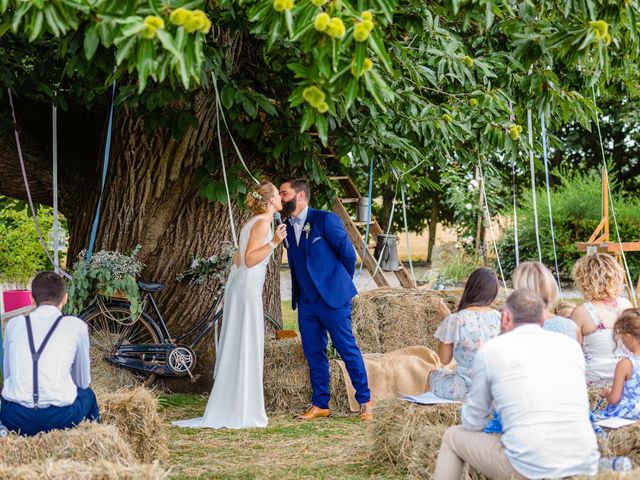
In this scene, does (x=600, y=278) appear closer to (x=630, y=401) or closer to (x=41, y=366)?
(x=630, y=401)

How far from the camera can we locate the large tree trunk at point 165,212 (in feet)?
24.7

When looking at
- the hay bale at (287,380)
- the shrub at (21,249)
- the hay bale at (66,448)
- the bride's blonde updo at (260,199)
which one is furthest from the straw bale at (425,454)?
the shrub at (21,249)

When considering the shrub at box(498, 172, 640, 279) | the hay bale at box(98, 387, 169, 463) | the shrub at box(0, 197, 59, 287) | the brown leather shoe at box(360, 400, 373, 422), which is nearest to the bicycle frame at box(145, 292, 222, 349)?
the brown leather shoe at box(360, 400, 373, 422)

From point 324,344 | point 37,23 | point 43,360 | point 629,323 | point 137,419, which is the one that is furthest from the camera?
point 324,344

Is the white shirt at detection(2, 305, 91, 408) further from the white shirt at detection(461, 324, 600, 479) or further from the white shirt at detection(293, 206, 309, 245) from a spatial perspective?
the white shirt at detection(293, 206, 309, 245)

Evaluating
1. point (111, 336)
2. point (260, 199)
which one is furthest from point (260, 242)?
point (111, 336)

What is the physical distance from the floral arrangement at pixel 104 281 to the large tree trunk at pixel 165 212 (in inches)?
11.9

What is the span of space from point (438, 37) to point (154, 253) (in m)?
2.94

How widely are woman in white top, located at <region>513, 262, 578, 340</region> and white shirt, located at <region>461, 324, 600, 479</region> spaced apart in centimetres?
116

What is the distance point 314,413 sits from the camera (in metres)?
6.84

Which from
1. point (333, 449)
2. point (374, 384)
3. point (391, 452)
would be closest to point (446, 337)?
point (391, 452)

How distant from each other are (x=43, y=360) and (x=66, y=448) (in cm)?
46

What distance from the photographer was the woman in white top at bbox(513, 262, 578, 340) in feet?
15.8

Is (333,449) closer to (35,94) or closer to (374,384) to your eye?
(374,384)
